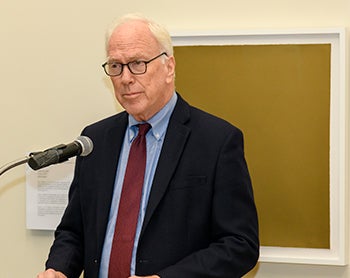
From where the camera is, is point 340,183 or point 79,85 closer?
point 340,183

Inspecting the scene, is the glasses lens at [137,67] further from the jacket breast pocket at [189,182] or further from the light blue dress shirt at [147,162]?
the jacket breast pocket at [189,182]

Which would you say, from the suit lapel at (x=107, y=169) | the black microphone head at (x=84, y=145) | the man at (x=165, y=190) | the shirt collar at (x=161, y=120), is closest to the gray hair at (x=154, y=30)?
the man at (x=165, y=190)

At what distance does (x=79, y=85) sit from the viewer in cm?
263

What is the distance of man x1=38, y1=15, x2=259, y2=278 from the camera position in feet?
6.29

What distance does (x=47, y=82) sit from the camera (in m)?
2.65

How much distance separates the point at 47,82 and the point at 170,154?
2.85 ft

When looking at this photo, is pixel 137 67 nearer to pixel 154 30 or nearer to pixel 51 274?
pixel 154 30

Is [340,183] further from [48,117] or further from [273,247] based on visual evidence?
[48,117]

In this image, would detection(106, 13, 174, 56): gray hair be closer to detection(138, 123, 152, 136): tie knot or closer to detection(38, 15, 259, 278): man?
detection(38, 15, 259, 278): man

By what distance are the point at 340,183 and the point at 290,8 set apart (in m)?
0.64

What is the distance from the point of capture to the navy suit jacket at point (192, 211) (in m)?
1.90

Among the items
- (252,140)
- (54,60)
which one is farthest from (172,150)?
(54,60)

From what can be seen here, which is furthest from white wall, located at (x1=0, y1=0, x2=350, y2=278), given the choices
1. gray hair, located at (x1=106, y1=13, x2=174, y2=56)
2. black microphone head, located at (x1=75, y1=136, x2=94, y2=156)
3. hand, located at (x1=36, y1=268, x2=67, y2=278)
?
black microphone head, located at (x1=75, y1=136, x2=94, y2=156)

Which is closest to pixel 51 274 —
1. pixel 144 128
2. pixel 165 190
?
pixel 165 190
